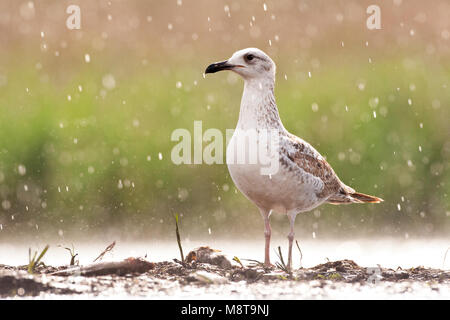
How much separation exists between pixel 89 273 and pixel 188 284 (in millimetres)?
1002

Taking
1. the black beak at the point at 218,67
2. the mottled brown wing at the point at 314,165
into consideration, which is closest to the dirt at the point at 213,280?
the mottled brown wing at the point at 314,165

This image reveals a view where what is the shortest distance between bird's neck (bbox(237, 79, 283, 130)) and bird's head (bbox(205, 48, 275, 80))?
0.08m

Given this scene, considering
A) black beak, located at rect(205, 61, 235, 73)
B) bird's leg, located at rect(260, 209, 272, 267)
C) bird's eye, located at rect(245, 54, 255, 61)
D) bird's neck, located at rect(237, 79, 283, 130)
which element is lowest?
bird's leg, located at rect(260, 209, 272, 267)

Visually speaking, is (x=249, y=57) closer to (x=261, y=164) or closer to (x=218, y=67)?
(x=218, y=67)

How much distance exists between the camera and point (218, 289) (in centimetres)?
577

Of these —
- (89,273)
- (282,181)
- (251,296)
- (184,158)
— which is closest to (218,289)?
(251,296)

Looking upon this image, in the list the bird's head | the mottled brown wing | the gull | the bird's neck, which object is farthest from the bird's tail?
the bird's head

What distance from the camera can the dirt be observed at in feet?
18.1

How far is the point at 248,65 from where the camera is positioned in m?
7.92

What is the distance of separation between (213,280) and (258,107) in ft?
7.75

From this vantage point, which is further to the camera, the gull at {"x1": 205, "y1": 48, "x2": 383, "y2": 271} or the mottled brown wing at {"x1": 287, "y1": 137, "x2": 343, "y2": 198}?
the mottled brown wing at {"x1": 287, "y1": 137, "x2": 343, "y2": 198}

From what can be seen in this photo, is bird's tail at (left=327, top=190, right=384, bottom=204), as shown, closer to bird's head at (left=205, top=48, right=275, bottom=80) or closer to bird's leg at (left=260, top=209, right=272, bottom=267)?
bird's leg at (left=260, top=209, right=272, bottom=267)

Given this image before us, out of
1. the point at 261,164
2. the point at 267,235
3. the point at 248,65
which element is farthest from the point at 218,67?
the point at 267,235

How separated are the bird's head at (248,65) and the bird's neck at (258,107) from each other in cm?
8
